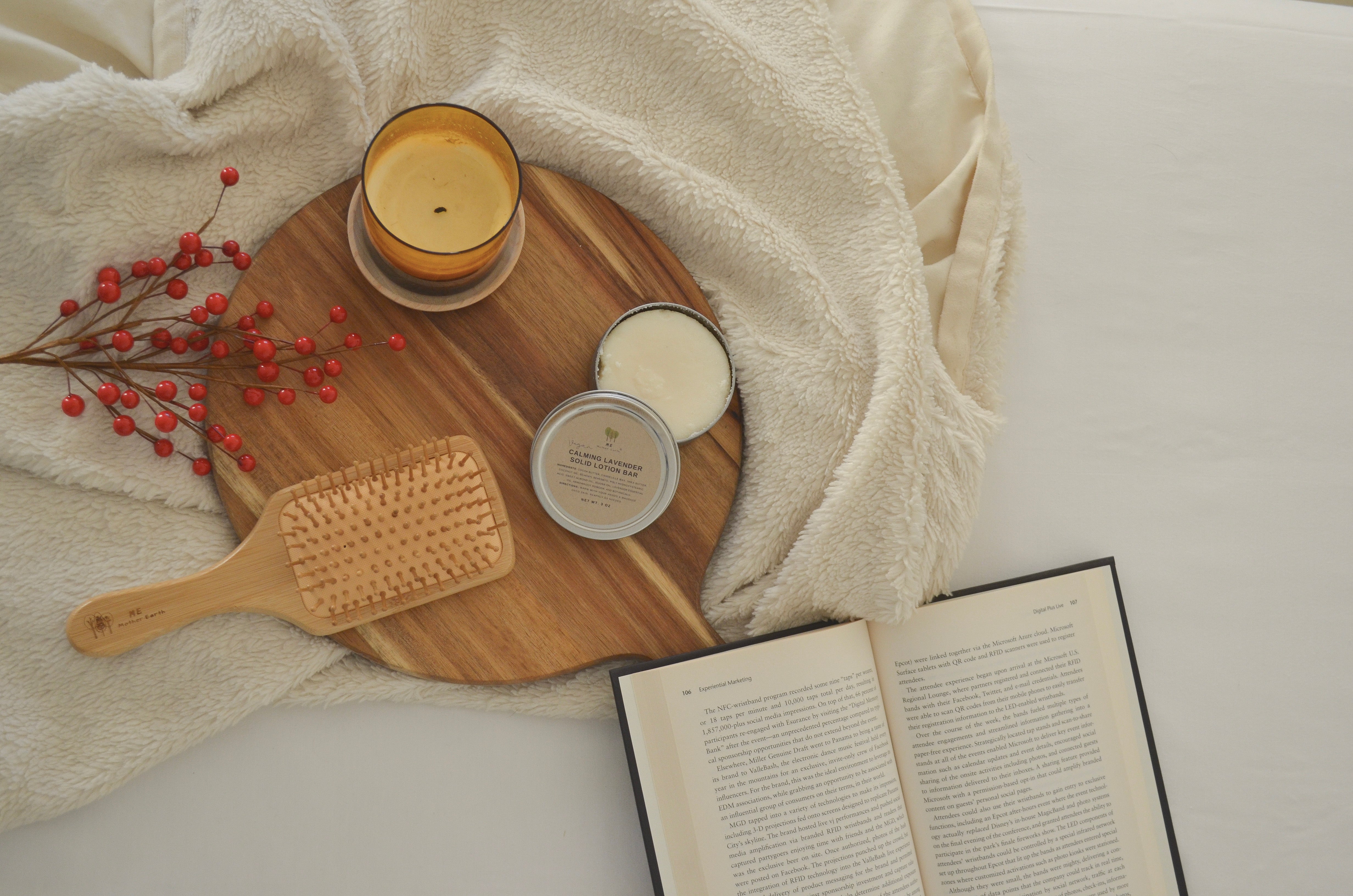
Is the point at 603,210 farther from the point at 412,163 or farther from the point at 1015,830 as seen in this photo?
the point at 1015,830

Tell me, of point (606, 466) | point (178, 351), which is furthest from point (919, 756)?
point (178, 351)

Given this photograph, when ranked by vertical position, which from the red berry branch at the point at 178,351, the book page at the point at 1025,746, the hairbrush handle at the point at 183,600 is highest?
the red berry branch at the point at 178,351

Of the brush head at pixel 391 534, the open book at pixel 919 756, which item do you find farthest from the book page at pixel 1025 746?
the brush head at pixel 391 534

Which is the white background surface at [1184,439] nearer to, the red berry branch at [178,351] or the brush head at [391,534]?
the brush head at [391,534]

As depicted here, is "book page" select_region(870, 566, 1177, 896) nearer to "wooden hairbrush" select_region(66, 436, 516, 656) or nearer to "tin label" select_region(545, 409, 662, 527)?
"tin label" select_region(545, 409, 662, 527)

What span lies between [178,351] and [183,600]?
0.17 meters

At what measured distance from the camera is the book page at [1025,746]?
62cm

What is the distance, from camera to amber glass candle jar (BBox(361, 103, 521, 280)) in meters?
0.52

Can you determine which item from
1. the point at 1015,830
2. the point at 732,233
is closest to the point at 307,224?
the point at 732,233

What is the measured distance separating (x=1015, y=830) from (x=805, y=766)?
186 millimetres

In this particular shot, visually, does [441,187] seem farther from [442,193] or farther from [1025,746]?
[1025,746]

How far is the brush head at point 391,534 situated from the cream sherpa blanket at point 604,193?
65mm

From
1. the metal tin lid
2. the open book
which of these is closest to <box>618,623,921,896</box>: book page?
the open book

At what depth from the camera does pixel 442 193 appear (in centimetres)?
54
